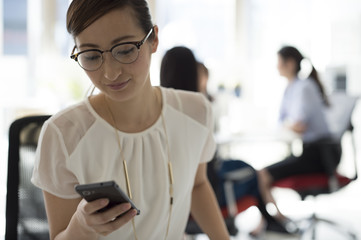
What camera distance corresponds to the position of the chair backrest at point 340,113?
2967mm

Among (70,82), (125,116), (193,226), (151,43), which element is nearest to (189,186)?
(125,116)

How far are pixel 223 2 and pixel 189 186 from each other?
4.66 metres

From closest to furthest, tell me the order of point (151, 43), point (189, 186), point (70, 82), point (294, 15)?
point (151, 43) → point (189, 186) → point (70, 82) → point (294, 15)

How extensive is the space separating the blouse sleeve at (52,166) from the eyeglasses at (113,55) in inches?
6.6

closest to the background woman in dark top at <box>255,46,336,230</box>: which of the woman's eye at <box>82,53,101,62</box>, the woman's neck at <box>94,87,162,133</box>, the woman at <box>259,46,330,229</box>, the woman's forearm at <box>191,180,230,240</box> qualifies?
the woman at <box>259,46,330,229</box>

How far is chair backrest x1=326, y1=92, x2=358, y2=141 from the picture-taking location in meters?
2.97

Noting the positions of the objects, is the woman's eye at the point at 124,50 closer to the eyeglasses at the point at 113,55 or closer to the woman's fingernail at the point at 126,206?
the eyeglasses at the point at 113,55

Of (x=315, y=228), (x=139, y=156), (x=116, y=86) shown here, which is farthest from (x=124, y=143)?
(x=315, y=228)

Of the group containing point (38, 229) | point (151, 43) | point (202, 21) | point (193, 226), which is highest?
point (202, 21)

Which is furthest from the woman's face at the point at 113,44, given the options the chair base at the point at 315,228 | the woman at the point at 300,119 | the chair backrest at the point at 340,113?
the chair base at the point at 315,228

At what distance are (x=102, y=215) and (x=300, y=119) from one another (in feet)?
8.56

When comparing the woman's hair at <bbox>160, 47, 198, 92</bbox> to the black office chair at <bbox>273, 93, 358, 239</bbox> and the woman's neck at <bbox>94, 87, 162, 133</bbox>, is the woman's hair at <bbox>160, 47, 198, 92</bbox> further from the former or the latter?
the black office chair at <bbox>273, 93, 358, 239</bbox>

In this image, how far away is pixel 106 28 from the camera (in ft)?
2.96

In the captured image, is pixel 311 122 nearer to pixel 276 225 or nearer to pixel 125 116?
pixel 276 225
